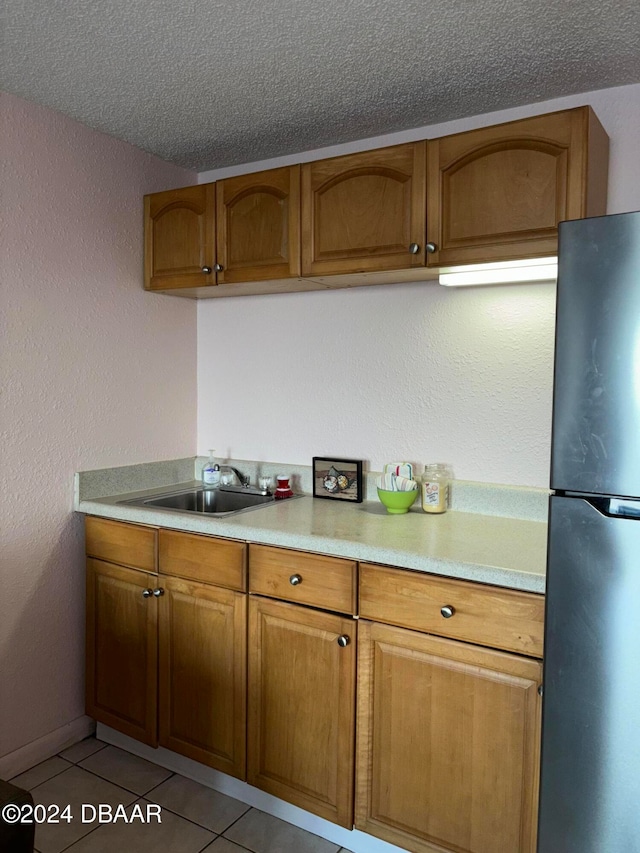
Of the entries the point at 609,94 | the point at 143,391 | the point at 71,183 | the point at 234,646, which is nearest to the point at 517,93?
the point at 609,94

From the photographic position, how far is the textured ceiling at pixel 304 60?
166 centimetres

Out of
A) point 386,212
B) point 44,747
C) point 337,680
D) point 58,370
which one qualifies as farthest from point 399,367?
point 44,747

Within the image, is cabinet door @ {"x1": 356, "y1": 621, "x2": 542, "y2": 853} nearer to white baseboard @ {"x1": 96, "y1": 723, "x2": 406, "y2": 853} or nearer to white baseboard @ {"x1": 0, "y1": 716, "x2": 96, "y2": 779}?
white baseboard @ {"x1": 96, "y1": 723, "x2": 406, "y2": 853}

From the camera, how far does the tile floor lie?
2.00 m

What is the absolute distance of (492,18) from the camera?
5.51 feet

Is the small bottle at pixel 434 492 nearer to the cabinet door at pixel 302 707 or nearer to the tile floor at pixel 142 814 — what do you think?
the cabinet door at pixel 302 707

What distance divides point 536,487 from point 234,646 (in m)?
1.10

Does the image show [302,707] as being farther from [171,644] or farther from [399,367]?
[399,367]

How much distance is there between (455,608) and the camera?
5.66 ft

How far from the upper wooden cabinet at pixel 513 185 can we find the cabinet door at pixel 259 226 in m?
0.51

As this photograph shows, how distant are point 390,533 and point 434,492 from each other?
14.2 inches

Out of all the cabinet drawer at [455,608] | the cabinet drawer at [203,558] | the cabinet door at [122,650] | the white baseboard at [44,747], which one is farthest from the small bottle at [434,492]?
the white baseboard at [44,747]

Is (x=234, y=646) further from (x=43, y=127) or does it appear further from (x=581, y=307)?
(x=43, y=127)

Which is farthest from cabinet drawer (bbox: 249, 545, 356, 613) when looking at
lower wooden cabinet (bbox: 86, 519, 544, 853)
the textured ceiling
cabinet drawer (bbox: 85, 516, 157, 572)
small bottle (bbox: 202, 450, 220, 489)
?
the textured ceiling
